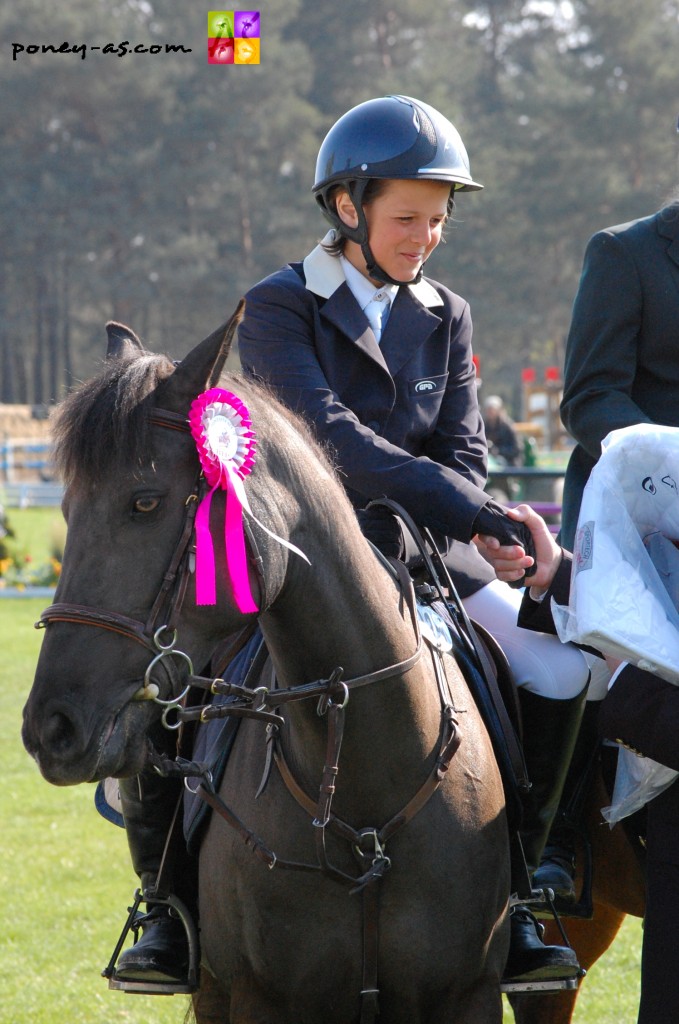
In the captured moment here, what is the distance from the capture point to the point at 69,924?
632 cm

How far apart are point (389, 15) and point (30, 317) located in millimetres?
20510

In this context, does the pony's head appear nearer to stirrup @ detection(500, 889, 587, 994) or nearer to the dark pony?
the dark pony

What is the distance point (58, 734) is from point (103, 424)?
2.03 ft

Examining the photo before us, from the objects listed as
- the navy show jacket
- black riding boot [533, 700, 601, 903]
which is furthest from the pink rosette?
black riding boot [533, 700, 601, 903]

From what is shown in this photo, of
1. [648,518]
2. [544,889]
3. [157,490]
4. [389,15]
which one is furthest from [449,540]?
[389,15]

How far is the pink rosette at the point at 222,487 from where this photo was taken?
8.15ft

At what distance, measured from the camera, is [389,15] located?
177ft

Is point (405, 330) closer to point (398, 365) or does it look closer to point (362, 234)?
point (398, 365)

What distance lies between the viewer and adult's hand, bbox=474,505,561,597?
315cm

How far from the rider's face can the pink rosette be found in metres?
1.07

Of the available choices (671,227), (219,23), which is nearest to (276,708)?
(671,227)

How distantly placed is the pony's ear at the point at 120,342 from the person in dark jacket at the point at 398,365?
0.35 m

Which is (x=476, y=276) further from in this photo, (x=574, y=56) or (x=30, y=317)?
(x=30, y=317)

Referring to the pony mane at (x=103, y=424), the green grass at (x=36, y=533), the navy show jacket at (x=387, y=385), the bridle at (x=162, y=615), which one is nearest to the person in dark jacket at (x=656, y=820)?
the navy show jacket at (x=387, y=385)
